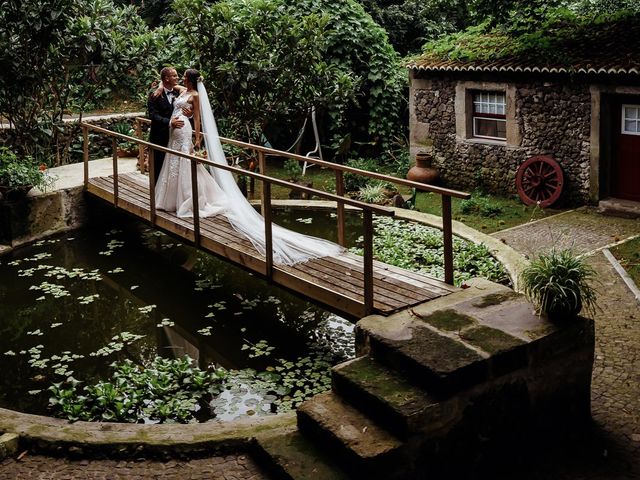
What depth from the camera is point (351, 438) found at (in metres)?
5.46

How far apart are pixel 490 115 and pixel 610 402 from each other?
971 centimetres

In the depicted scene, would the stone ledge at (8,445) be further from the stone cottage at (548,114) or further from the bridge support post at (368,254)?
the stone cottage at (548,114)

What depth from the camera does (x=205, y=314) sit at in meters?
9.55

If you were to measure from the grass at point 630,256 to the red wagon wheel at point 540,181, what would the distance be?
2.96 metres

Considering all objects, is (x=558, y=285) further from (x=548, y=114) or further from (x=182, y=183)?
(x=548, y=114)

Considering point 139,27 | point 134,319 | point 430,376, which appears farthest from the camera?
point 139,27

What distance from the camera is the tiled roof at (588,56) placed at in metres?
12.9

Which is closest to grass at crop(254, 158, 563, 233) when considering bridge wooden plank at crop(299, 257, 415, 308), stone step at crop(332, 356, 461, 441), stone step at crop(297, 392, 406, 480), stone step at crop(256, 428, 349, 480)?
bridge wooden plank at crop(299, 257, 415, 308)

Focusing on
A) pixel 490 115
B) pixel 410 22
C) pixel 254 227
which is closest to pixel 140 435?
pixel 254 227

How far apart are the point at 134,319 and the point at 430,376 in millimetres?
4867

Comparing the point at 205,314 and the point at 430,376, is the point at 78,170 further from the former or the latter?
the point at 430,376

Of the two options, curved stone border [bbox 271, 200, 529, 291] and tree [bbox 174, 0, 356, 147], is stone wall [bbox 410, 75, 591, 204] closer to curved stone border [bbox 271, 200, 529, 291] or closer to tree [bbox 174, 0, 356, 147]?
tree [bbox 174, 0, 356, 147]

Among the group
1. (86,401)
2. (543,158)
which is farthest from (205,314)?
(543,158)

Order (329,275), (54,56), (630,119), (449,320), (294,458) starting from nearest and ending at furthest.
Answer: (294,458)
(449,320)
(329,275)
(630,119)
(54,56)
